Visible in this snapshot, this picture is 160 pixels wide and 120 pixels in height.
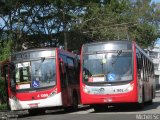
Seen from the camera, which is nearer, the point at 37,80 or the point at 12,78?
the point at 37,80

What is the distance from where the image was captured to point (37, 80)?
21859mm

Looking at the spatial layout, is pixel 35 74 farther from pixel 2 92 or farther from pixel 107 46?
pixel 2 92

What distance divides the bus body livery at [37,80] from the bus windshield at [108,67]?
1.68 metres

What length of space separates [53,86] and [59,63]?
3.72 ft

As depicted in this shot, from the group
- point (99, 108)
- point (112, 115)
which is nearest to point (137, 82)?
point (112, 115)

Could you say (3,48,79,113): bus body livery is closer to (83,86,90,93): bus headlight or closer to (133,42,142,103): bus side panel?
(83,86,90,93): bus headlight

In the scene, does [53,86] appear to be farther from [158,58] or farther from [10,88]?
[158,58]

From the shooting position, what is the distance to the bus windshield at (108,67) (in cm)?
2041

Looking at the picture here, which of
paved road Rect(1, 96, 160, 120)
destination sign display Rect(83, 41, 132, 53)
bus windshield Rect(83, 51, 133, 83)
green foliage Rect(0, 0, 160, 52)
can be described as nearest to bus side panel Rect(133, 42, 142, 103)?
bus windshield Rect(83, 51, 133, 83)

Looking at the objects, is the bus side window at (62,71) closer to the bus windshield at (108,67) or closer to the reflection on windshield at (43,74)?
the reflection on windshield at (43,74)

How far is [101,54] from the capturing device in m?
20.9

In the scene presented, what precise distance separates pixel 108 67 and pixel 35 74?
138 inches

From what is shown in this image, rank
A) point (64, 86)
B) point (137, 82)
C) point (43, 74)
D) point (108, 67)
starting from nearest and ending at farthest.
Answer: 1. point (137, 82)
2. point (108, 67)
3. point (43, 74)
4. point (64, 86)

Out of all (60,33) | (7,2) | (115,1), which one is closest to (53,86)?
(7,2)
